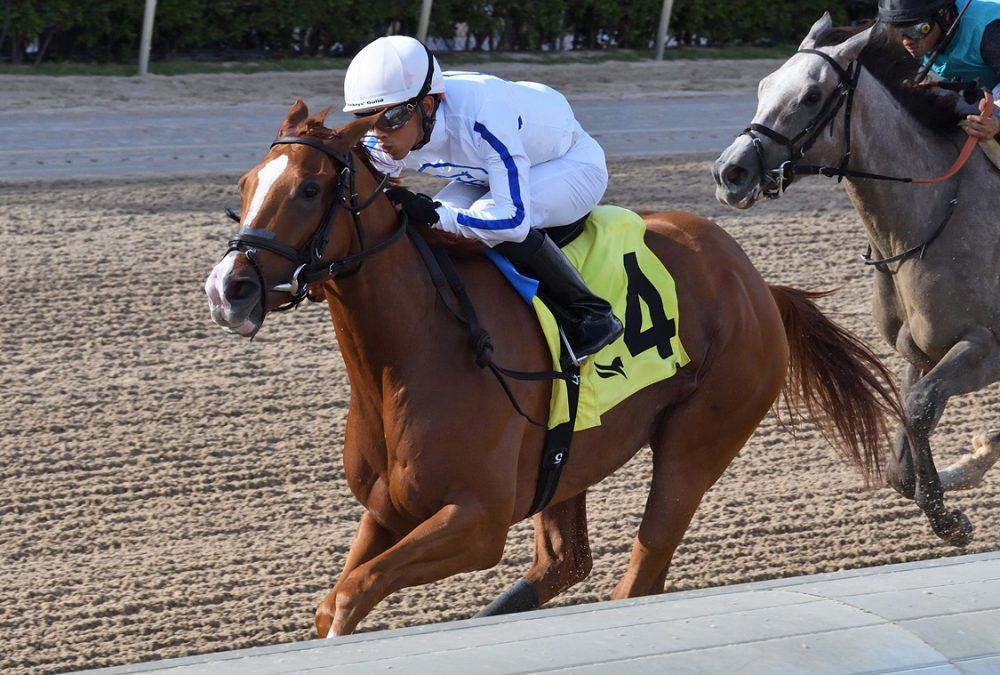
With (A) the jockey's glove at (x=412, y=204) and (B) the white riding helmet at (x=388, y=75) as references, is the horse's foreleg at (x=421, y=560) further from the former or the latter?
(B) the white riding helmet at (x=388, y=75)

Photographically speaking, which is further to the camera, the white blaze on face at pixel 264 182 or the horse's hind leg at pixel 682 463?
the horse's hind leg at pixel 682 463

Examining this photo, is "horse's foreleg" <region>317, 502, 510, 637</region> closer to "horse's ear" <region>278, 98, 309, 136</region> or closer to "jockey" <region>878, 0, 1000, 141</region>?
"horse's ear" <region>278, 98, 309, 136</region>

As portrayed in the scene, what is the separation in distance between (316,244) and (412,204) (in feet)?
1.33

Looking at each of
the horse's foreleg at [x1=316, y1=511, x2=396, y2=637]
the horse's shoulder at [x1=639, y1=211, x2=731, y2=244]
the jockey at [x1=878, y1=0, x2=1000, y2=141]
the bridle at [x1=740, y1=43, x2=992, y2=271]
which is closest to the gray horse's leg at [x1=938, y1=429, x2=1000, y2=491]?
the bridle at [x1=740, y1=43, x2=992, y2=271]

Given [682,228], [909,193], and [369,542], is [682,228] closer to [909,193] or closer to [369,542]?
Answer: [909,193]

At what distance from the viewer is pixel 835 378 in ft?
15.4

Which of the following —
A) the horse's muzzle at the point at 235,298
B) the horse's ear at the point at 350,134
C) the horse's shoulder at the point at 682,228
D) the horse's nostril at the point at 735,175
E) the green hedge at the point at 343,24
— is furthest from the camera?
the green hedge at the point at 343,24

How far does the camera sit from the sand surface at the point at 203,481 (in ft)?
14.1

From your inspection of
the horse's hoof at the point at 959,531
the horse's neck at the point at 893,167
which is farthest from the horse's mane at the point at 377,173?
the horse's hoof at the point at 959,531

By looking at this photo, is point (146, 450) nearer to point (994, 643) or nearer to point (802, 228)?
point (994, 643)

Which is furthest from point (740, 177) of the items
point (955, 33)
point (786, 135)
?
point (955, 33)

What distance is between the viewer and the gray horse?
481cm

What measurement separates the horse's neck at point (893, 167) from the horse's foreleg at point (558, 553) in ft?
5.15

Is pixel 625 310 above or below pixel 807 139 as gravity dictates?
below
